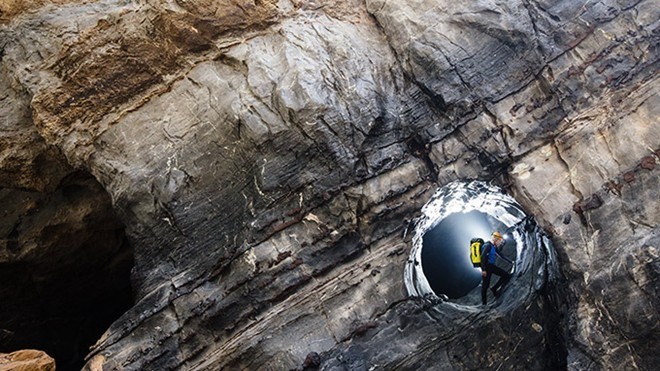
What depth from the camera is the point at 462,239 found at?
8.09 m

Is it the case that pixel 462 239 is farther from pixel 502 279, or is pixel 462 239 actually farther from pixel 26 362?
pixel 26 362

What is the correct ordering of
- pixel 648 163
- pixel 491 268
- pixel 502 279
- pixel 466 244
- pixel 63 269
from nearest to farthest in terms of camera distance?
pixel 648 163
pixel 491 268
pixel 502 279
pixel 466 244
pixel 63 269

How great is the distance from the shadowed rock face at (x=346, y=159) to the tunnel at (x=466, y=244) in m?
0.13

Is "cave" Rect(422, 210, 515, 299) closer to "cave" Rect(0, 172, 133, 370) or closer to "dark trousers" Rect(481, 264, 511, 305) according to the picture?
"dark trousers" Rect(481, 264, 511, 305)

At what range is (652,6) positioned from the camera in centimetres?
832

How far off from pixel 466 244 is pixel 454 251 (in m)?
0.20

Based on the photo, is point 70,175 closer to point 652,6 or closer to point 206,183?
point 206,183

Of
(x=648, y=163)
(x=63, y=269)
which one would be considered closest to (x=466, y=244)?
(x=648, y=163)

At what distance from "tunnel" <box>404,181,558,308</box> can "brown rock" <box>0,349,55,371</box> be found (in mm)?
5090

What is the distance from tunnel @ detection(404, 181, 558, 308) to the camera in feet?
25.7

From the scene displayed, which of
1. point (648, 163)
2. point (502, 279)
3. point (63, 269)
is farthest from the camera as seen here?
point (63, 269)

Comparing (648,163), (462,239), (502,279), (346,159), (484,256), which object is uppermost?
(346,159)

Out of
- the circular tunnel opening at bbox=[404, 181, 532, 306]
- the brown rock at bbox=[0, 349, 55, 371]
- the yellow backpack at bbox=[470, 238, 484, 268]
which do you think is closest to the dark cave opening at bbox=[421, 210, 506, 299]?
the circular tunnel opening at bbox=[404, 181, 532, 306]

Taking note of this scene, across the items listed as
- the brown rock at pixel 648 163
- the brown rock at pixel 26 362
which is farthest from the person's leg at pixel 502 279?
the brown rock at pixel 26 362
